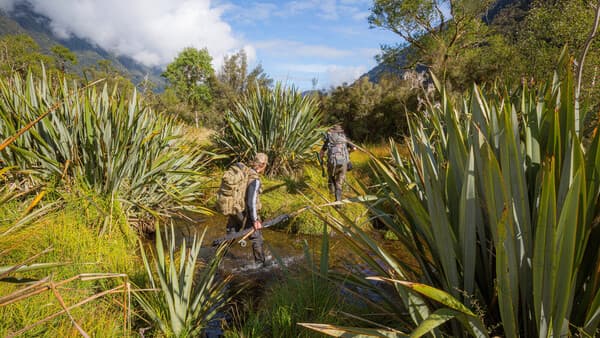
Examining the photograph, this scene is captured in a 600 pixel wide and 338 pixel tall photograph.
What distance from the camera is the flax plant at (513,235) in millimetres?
1263

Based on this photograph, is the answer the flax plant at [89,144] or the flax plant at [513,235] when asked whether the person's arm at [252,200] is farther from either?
the flax plant at [513,235]

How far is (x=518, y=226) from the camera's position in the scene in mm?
1447

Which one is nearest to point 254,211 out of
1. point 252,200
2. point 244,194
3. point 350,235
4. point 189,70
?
point 252,200

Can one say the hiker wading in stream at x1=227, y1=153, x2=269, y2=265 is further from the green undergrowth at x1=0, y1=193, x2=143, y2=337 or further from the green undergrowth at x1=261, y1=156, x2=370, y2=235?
the green undergrowth at x1=0, y1=193, x2=143, y2=337

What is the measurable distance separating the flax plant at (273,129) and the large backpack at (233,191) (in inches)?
133

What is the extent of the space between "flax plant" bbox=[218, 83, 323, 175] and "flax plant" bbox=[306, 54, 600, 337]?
6643mm

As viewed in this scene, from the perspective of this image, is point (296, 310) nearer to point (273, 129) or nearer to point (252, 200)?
point (252, 200)

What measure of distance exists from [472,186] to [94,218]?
3996 millimetres

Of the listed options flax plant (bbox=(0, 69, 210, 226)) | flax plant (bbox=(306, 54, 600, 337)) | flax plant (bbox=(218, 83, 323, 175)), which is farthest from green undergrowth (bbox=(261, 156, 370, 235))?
flax plant (bbox=(306, 54, 600, 337))

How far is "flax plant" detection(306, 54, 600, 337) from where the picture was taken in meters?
1.26

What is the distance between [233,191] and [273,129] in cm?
406

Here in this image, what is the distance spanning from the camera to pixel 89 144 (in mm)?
4344

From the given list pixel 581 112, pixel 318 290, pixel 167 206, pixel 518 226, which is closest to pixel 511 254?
pixel 518 226

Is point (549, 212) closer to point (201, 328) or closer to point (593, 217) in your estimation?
point (593, 217)
